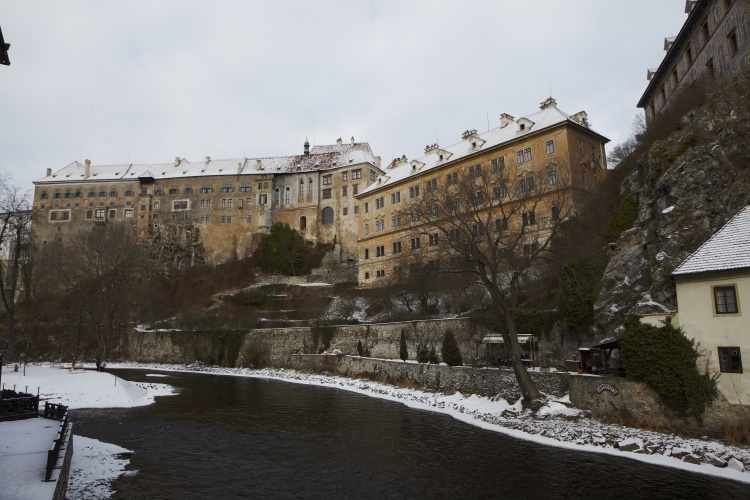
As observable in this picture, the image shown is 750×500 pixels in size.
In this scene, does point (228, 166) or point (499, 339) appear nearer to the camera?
point (499, 339)

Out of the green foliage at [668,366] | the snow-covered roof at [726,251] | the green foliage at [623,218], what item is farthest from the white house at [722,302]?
the green foliage at [623,218]

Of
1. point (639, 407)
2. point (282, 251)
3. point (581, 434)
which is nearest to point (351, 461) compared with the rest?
point (581, 434)

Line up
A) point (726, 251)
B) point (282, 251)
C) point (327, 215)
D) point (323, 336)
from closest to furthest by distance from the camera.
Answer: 1. point (726, 251)
2. point (323, 336)
3. point (282, 251)
4. point (327, 215)

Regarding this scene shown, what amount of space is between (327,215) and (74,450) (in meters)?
57.6

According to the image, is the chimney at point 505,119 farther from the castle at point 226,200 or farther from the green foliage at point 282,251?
the green foliage at point 282,251

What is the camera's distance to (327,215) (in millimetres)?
70938

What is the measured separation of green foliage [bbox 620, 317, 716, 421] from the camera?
15689 mm

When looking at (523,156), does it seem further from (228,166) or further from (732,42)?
(228,166)

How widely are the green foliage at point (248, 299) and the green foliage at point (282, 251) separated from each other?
8.02 metres

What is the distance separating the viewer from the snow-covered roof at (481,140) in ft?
138

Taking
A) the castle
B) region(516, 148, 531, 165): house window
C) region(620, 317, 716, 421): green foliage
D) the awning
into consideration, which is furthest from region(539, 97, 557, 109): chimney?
region(620, 317, 716, 421): green foliage

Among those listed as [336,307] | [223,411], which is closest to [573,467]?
[223,411]

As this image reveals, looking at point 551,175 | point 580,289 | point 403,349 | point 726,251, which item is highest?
point 551,175

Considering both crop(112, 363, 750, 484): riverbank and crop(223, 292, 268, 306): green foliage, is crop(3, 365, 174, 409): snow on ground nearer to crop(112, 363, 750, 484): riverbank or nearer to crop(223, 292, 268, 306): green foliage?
crop(112, 363, 750, 484): riverbank
